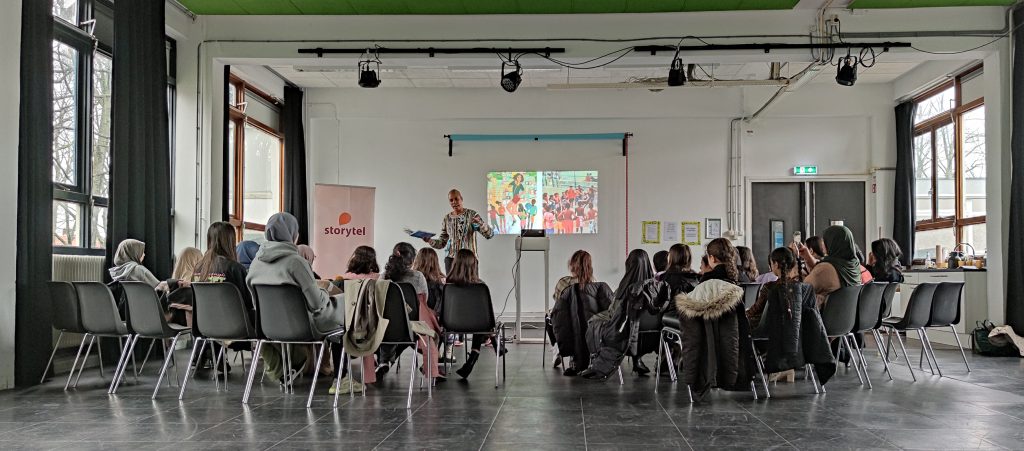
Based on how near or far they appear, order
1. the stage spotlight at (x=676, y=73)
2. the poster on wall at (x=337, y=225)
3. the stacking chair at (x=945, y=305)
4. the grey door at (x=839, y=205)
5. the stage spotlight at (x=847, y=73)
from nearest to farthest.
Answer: the stacking chair at (x=945, y=305) → the stage spotlight at (x=847, y=73) → the stage spotlight at (x=676, y=73) → the poster on wall at (x=337, y=225) → the grey door at (x=839, y=205)

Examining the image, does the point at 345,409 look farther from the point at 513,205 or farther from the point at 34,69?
the point at 513,205

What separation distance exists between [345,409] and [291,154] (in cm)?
684

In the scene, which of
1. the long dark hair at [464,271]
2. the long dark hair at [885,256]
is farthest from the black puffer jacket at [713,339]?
the long dark hair at [885,256]

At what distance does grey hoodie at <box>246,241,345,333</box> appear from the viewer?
15.1ft

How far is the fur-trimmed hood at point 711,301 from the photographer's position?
14.8 feet

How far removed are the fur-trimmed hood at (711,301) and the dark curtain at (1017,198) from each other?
4.25 m

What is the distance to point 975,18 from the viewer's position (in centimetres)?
748

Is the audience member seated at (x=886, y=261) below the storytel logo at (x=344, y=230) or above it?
below

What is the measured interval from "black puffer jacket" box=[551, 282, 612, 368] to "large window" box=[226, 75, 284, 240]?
462cm

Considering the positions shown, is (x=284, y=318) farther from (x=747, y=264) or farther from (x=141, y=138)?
(x=747, y=264)

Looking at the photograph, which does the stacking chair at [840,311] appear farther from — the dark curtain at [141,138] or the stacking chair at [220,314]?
the dark curtain at [141,138]

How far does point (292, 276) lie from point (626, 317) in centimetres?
220

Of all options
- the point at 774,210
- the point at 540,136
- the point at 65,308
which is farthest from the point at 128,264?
the point at 774,210

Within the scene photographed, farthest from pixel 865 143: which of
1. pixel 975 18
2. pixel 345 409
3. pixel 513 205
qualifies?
pixel 345 409
